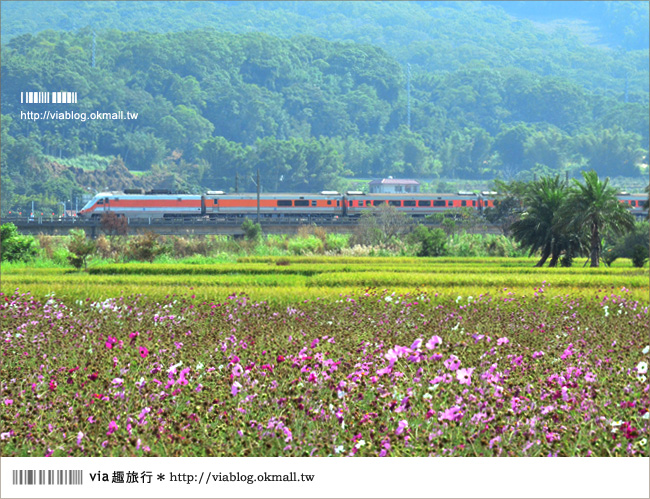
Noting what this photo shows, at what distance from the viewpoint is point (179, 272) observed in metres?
25.8

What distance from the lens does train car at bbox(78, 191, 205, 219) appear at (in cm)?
6906

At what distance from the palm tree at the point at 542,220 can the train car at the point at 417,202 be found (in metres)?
40.6

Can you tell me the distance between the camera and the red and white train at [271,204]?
69875mm

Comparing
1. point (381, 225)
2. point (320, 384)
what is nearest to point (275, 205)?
point (381, 225)

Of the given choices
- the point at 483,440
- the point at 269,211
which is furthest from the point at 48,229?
the point at 483,440

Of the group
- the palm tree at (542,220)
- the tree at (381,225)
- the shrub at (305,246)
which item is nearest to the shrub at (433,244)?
the shrub at (305,246)

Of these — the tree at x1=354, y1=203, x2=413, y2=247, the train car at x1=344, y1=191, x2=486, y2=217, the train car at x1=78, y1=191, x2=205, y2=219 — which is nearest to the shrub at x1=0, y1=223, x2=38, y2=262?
the tree at x1=354, y1=203, x2=413, y2=247

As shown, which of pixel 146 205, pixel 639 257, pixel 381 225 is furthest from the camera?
pixel 146 205

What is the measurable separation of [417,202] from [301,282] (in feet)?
183

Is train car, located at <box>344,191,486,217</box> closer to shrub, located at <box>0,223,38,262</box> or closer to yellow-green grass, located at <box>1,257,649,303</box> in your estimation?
shrub, located at <box>0,223,38,262</box>

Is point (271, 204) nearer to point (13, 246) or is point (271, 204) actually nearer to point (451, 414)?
point (13, 246)

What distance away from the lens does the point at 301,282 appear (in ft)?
63.5

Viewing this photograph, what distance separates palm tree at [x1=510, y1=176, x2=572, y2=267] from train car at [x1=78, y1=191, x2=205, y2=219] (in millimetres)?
43188

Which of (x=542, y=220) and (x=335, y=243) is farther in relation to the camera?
(x=335, y=243)
